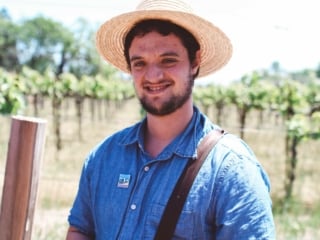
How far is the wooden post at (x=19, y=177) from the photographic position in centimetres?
163

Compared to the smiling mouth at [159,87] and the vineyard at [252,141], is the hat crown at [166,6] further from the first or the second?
the vineyard at [252,141]

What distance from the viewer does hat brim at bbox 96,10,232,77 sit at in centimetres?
179

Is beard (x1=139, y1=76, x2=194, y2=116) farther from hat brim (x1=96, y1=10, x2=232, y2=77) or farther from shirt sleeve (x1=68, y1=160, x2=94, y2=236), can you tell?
shirt sleeve (x1=68, y1=160, x2=94, y2=236)

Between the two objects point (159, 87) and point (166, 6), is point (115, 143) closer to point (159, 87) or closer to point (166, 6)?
point (159, 87)

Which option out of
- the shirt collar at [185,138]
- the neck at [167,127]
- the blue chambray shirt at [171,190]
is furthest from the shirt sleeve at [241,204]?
the neck at [167,127]

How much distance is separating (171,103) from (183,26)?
0.87 feet

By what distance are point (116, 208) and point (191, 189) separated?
0.27 meters

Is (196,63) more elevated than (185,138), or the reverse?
(196,63)

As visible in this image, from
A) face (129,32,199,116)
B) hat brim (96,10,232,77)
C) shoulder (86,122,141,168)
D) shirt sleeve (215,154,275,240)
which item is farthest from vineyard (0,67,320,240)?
shirt sleeve (215,154,275,240)

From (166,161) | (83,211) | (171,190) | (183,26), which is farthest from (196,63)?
(83,211)

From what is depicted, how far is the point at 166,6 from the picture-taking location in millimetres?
1792

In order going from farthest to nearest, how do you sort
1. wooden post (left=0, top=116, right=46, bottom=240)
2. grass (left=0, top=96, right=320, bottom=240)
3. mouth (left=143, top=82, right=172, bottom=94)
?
grass (left=0, top=96, right=320, bottom=240) → mouth (left=143, top=82, right=172, bottom=94) → wooden post (left=0, top=116, right=46, bottom=240)

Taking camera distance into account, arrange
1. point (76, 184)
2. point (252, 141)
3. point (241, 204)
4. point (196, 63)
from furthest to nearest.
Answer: point (252, 141) → point (76, 184) → point (196, 63) → point (241, 204)

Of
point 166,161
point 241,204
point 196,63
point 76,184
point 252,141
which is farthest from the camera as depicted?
point 252,141
